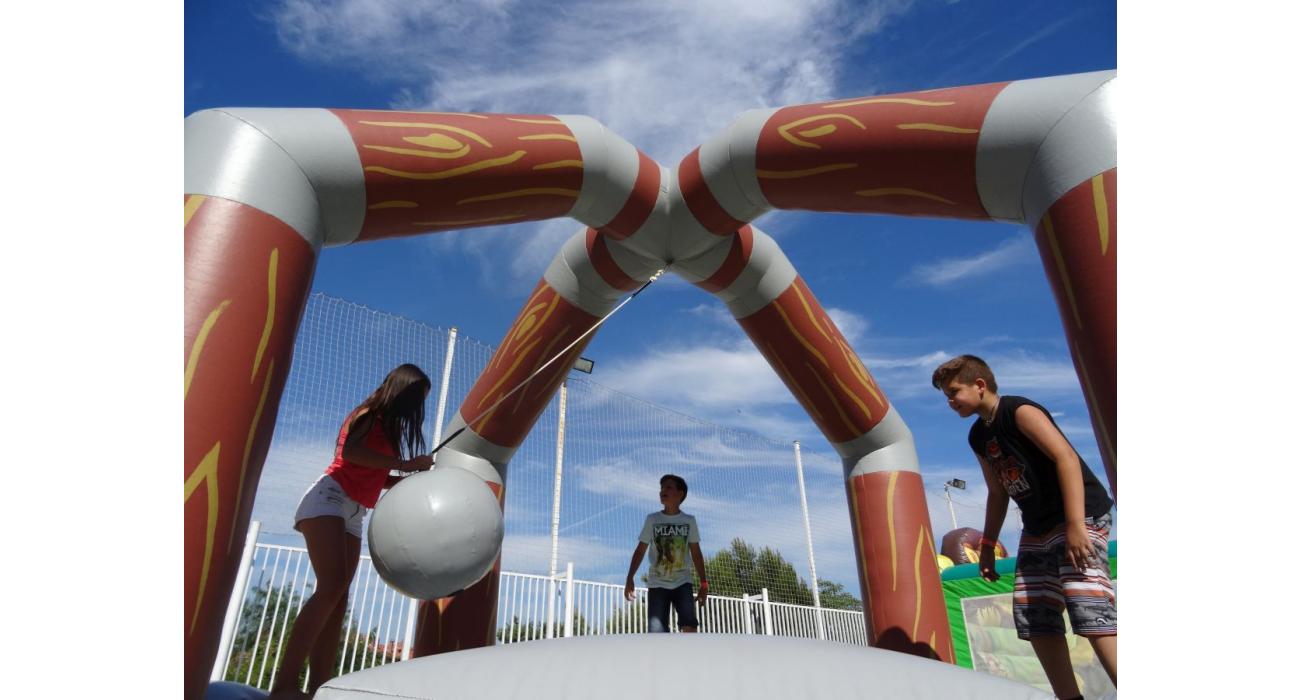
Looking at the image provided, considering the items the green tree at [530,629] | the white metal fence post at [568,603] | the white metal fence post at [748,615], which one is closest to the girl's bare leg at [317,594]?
the green tree at [530,629]

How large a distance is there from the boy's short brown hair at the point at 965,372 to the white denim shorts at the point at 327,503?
2126 millimetres

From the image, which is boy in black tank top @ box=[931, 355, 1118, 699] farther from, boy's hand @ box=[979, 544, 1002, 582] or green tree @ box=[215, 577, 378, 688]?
green tree @ box=[215, 577, 378, 688]

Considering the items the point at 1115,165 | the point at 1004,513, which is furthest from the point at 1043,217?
the point at 1004,513

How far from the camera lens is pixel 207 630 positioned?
166 centimetres

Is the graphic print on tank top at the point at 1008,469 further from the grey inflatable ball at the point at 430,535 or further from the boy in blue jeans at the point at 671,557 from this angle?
the boy in blue jeans at the point at 671,557


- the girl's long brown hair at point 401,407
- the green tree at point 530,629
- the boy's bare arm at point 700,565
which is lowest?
the green tree at point 530,629

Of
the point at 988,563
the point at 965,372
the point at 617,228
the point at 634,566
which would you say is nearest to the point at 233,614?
the point at 634,566

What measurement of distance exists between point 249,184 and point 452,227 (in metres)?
0.77

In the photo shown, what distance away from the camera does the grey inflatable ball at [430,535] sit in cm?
205

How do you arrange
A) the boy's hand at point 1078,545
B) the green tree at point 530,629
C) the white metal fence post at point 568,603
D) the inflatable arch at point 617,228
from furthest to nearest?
the white metal fence post at point 568,603 → the green tree at point 530,629 → the boy's hand at point 1078,545 → the inflatable arch at point 617,228

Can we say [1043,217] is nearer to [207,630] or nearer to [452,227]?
[452,227]

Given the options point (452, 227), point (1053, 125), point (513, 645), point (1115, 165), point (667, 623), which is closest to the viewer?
point (513, 645)

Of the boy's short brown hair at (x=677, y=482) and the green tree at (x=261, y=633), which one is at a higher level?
the boy's short brown hair at (x=677, y=482)

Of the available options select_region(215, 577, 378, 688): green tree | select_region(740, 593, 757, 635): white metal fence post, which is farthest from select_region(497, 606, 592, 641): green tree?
select_region(740, 593, 757, 635): white metal fence post
